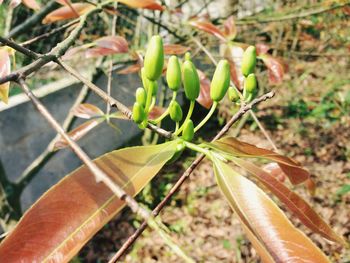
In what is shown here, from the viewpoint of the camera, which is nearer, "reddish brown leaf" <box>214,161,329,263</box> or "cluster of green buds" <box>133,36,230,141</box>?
"reddish brown leaf" <box>214,161,329,263</box>

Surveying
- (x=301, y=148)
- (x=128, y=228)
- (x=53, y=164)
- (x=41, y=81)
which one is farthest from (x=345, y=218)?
(x=41, y=81)

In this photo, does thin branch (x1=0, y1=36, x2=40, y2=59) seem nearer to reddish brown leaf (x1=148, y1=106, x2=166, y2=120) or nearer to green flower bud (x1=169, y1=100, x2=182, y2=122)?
green flower bud (x1=169, y1=100, x2=182, y2=122)

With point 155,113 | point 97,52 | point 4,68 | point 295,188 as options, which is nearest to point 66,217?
point 4,68

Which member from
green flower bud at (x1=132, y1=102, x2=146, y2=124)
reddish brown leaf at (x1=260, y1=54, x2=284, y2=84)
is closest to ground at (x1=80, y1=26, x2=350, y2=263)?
reddish brown leaf at (x1=260, y1=54, x2=284, y2=84)

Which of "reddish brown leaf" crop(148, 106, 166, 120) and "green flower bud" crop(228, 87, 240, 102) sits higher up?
"green flower bud" crop(228, 87, 240, 102)

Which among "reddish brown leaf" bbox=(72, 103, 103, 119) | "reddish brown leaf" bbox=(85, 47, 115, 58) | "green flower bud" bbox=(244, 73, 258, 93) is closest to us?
"green flower bud" bbox=(244, 73, 258, 93)

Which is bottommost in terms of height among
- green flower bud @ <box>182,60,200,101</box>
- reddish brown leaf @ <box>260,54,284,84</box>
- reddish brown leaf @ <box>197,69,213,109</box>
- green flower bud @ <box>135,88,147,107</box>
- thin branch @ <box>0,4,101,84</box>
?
reddish brown leaf @ <box>260,54,284,84</box>
